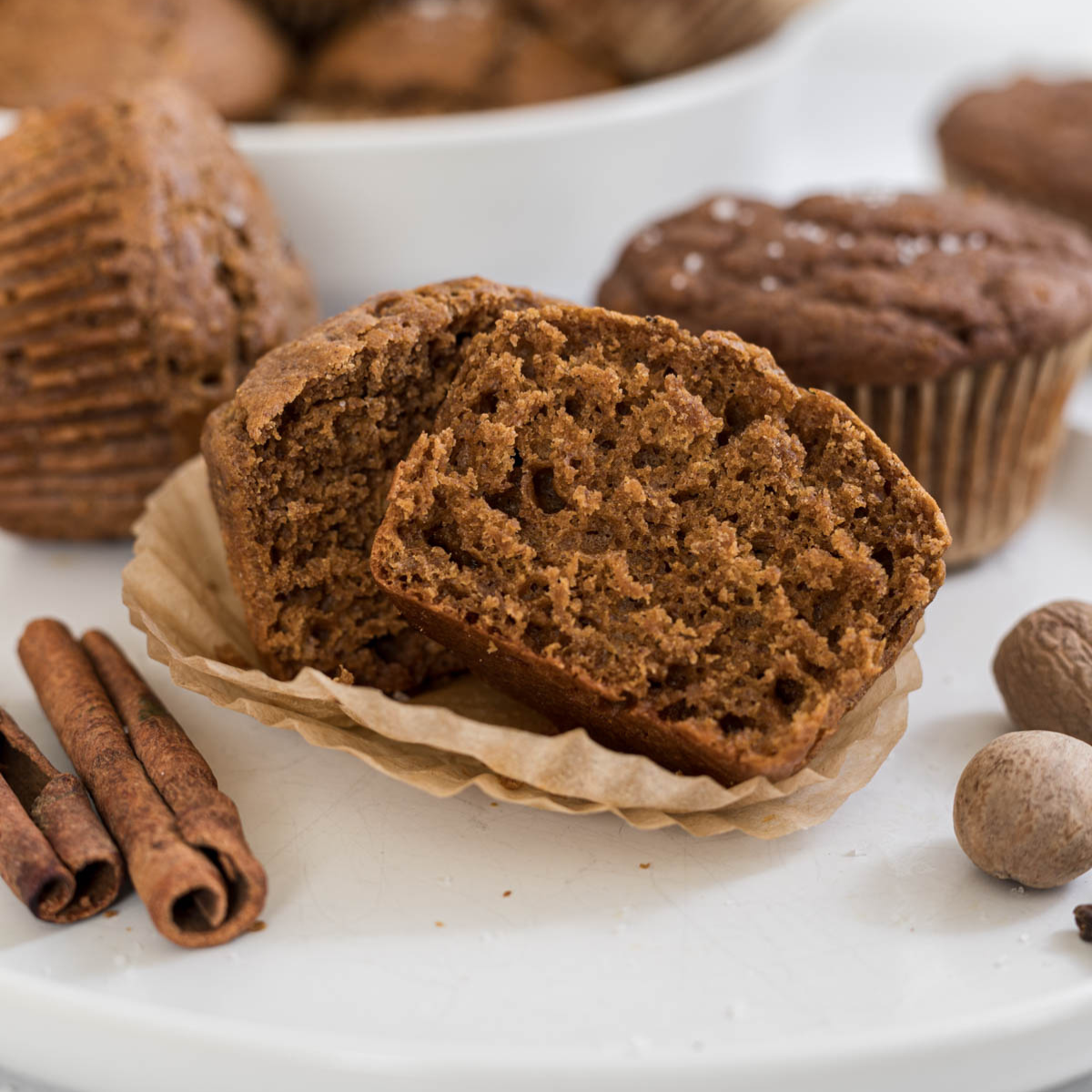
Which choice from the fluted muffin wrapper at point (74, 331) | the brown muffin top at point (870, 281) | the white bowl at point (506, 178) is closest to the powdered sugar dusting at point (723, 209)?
the brown muffin top at point (870, 281)

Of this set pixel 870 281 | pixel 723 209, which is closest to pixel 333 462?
pixel 870 281

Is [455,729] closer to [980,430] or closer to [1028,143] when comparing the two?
[980,430]

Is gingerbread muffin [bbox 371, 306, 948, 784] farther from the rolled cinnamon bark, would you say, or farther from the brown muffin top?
the brown muffin top

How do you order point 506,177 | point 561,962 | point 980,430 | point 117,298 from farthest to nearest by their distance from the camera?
point 506,177 < point 980,430 < point 117,298 < point 561,962

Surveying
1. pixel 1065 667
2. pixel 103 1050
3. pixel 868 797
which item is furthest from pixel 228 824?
pixel 1065 667

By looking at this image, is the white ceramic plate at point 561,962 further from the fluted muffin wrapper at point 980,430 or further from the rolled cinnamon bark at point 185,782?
the fluted muffin wrapper at point 980,430

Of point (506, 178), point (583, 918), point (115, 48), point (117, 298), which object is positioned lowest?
point (583, 918)

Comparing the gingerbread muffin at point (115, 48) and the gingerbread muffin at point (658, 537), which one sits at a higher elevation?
the gingerbread muffin at point (115, 48)
